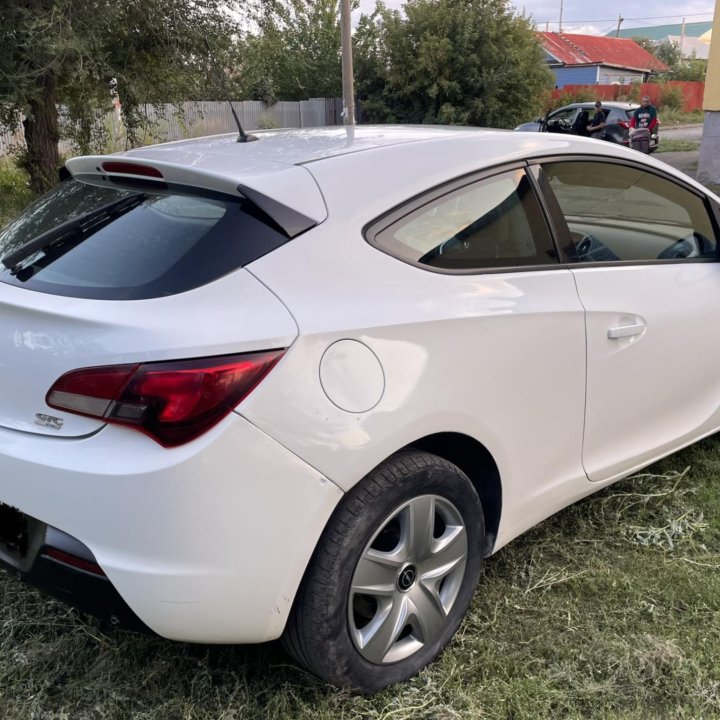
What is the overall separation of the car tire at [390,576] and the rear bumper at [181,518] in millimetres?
88

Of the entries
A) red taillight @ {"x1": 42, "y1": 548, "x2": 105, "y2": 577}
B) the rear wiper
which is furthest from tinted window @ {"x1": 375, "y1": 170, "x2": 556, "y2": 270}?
red taillight @ {"x1": 42, "y1": 548, "x2": 105, "y2": 577}

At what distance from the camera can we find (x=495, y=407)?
2291 mm

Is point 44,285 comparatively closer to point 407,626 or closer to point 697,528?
point 407,626

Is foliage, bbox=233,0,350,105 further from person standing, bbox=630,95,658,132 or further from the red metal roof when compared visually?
the red metal roof

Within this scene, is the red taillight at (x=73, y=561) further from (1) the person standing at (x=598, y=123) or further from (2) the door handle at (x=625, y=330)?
(1) the person standing at (x=598, y=123)

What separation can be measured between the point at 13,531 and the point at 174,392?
0.68 m

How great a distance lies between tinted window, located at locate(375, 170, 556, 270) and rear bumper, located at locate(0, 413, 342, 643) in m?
0.77

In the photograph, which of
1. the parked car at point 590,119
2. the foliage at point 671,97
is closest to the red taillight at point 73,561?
the parked car at point 590,119

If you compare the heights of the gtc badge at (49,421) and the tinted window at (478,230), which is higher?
the tinted window at (478,230)

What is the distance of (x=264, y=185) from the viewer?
2.08 meters

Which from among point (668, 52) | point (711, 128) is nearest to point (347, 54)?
point (711, 128)

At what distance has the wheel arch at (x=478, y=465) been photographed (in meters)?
2.27

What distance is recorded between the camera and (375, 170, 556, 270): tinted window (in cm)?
225

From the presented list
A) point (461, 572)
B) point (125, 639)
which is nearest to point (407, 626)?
point (461, 572)
